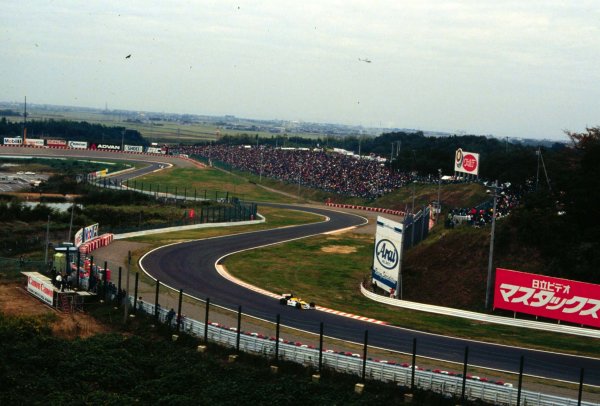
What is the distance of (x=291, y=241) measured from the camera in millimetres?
80062

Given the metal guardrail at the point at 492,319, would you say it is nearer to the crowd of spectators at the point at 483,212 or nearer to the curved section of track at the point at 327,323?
the curved section of track at the point at 327,323

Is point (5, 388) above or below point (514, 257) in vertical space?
below

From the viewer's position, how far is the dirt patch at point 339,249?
75.4 metres

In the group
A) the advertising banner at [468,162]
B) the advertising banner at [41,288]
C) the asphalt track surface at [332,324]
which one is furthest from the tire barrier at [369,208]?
the advertising banner at [41,288]

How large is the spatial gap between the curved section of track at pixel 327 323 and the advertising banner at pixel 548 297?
21.0 ft

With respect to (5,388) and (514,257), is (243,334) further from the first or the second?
Result: (514,257)

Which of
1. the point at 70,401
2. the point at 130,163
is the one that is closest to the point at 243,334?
the point at 70,401

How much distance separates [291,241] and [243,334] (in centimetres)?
4342

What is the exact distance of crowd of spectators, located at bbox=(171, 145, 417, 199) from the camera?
132 m

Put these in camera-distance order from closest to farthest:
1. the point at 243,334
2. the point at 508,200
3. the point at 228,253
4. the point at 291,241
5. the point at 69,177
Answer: the point at 243,334
the point at 228,253
the point at 291,241
the point at 508,200
the point at 69,177

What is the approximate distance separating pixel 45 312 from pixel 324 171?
11111 centimetres

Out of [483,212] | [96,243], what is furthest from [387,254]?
[96,243]

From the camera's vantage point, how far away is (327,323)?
143 feet

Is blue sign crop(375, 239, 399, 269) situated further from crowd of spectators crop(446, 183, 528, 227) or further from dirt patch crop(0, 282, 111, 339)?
dirt patch crop(0, 282, 111, 339)
